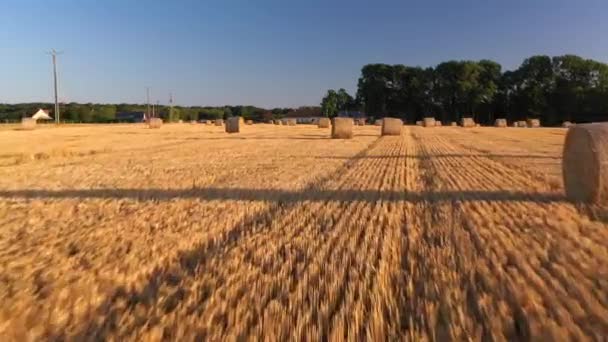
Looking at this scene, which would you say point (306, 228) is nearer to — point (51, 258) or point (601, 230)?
point (51, 258)

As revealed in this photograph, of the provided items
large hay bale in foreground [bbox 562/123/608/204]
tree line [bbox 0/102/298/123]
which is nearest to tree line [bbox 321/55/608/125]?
tree line [bbox 0/102/298/123]

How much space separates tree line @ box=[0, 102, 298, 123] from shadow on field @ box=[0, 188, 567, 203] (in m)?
85.7

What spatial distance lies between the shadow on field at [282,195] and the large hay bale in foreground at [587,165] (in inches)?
12.5

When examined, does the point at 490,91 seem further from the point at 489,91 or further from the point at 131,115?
the point at 131,115

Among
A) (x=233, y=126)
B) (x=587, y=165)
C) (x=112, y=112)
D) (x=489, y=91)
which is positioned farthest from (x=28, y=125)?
(x=489, y=91)

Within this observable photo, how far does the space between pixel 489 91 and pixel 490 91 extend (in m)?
0.23

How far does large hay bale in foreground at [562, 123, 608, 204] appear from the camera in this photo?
23.8 feet

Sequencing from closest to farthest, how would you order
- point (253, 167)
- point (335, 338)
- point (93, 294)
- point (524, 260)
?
point (335, 338), point (93, 294), point (524, 260), point (253, 167)

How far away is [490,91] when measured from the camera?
4198 inches

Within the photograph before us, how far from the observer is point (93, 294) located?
373cm

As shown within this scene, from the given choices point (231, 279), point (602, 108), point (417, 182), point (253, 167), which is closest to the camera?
point (231, 279)

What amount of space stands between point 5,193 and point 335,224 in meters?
6.54

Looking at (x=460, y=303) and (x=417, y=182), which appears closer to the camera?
(x=460, y=303)

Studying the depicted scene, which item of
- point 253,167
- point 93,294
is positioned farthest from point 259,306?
point 253,167
